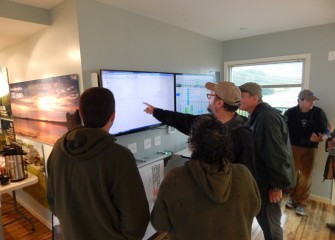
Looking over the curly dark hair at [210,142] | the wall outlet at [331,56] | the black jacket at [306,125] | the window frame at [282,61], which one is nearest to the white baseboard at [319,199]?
the black jacket at [306,125]

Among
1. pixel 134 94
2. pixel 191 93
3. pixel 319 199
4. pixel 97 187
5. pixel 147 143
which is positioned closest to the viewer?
pixel 97 187

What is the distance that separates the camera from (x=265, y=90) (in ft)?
12.4

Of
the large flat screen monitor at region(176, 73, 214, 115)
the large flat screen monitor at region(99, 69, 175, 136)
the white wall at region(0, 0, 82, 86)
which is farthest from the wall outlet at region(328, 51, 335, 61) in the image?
the white wall at region(0, 0, 82, 86)

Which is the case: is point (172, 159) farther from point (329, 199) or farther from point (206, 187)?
point (329, 199)

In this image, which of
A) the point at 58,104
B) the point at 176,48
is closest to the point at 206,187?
the point at 58,104

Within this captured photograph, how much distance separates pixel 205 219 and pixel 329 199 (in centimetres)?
335

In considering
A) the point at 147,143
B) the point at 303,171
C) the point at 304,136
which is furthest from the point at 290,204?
the point at 147,143

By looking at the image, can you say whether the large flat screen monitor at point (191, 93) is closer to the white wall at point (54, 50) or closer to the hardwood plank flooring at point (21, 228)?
the white wall at point (54, 50)

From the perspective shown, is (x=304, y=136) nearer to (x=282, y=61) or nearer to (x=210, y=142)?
(x=282, y=61)

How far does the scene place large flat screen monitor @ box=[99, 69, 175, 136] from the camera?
2.07 metres

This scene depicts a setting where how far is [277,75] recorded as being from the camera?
3.63 m

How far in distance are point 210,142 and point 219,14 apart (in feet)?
6.81

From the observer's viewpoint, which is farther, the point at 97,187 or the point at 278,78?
the point at 278,78

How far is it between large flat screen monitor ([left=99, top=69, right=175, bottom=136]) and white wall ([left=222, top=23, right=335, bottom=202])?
1.93 metres
